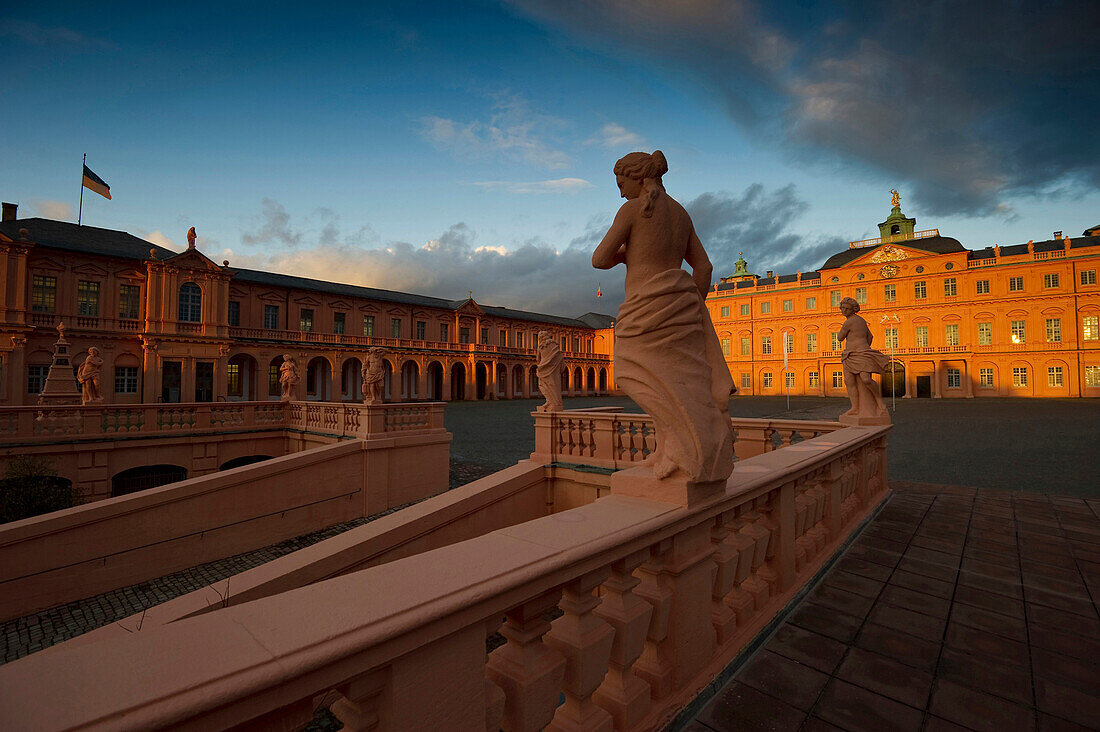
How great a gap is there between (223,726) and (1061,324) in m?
51.1

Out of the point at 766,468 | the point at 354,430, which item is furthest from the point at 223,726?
the point at 354,430

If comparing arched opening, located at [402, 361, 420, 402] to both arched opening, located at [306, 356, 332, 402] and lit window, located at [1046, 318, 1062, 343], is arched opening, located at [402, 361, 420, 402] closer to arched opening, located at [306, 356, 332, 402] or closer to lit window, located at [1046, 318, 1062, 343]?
arched opening, located at [306, 356, 332, 402]

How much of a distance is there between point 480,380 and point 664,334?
42.2m

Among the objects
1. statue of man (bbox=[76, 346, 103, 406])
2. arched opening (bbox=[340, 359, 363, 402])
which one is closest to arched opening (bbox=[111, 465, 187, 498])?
statue of man (bbox=[76, 346, 103, 406])

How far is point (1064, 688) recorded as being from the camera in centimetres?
221

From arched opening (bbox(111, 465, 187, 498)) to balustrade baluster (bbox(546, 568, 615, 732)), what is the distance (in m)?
12.5

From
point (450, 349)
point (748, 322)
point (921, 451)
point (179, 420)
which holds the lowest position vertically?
point (921, 451)

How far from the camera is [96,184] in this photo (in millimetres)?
24562

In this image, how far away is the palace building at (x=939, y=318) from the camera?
34.3m

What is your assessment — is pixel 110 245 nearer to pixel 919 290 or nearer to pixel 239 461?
pixel 239 461

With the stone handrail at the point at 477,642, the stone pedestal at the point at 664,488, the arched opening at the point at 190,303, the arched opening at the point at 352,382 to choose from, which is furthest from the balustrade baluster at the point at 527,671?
the arched opening at the point at 352,382

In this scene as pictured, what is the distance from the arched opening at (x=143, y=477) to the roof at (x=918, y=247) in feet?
160

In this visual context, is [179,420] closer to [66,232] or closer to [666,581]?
[666,581]

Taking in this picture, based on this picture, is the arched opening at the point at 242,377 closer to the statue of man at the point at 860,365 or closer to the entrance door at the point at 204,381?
the entrance door at the point at 204,381
